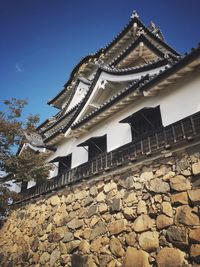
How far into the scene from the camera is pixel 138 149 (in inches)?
301

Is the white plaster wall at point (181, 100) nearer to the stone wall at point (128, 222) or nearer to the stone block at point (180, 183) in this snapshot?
the stone wall at point (128, 222)

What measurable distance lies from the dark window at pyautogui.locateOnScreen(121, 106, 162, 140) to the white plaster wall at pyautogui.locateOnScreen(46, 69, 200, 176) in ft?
0.92

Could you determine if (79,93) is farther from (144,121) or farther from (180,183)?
(180,183)

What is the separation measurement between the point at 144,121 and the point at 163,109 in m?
0.90

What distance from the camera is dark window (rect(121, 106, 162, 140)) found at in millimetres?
7960

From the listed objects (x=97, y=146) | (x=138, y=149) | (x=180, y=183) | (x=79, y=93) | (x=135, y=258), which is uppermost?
(x=79, y=93)

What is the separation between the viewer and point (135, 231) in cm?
634

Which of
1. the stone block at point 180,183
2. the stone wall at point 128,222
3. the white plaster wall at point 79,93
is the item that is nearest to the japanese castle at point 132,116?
the stone wall at point 128,222

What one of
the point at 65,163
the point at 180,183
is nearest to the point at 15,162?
the point at 65,163

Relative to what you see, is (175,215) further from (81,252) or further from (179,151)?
(81,252)

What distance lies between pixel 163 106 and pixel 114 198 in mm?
3786

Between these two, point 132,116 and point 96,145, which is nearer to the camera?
point 132,116

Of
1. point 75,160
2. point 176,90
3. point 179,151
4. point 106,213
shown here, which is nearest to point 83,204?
Result: point 106,213

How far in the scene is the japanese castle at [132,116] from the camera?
694cm
